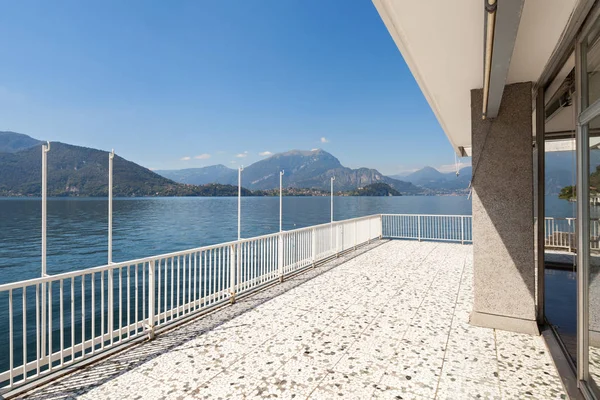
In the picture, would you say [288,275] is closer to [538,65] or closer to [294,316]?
[294,316]

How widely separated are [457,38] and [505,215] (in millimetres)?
2084

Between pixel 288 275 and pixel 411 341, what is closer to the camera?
→ pixel 411 341

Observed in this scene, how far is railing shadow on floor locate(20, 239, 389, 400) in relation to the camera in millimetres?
2328

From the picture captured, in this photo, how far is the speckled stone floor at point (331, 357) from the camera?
2.27 meters

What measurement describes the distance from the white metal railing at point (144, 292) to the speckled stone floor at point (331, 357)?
25 cm

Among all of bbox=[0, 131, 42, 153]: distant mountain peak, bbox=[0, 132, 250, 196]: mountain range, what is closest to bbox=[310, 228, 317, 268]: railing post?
bbox=[0, 132, 250, 196]: mountain range

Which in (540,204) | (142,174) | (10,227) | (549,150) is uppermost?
(142,174)

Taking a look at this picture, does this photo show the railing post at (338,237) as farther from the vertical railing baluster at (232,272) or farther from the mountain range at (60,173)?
the mountain range at (60,173)

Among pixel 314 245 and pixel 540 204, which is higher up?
pixel 540 204

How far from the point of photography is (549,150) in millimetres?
3475

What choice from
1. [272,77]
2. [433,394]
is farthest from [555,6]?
[272,77]

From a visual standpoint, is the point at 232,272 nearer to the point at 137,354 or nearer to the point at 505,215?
the point at 137,354

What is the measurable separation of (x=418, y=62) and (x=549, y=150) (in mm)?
2100

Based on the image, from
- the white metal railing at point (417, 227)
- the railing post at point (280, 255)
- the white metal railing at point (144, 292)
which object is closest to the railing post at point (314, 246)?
the white metal railing at point (144, 292)
